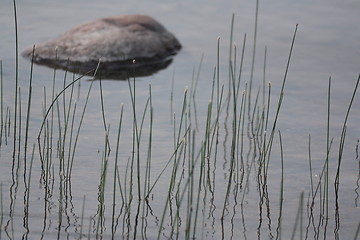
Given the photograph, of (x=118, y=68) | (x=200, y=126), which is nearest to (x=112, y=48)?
(x=118, y=68)

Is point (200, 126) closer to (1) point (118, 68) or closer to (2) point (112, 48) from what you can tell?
(1) point (118, 68)

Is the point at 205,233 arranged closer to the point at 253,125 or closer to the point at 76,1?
the point at 253,125

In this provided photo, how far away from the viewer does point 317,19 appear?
716 centimetres

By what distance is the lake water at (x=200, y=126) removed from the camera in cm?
366

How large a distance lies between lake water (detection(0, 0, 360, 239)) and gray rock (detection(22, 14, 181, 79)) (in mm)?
160

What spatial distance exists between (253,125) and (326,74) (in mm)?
1316

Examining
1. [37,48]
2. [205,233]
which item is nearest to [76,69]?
[37,48]

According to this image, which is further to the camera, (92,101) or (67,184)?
(92,101)

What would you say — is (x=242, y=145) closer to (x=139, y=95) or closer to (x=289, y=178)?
(x=289, y=178)

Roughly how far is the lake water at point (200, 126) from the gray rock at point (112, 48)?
0.53 feet

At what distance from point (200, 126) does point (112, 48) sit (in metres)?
1.60

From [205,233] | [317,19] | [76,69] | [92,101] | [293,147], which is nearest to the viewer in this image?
[205,233]

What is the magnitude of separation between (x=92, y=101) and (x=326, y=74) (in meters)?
1.80

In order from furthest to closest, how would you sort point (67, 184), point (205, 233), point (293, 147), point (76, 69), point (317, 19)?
point (317, 19), point (76, 69), point (293, 147), point (67, 184), point (205, 233)
